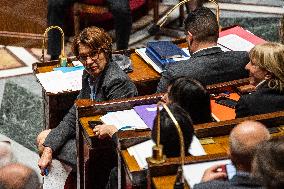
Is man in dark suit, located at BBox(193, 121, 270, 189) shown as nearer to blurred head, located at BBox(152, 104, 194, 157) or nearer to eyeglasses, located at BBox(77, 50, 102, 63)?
blurred head, located at BBox(152, 104, 194, 157)

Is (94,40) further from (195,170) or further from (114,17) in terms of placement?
(114,17)

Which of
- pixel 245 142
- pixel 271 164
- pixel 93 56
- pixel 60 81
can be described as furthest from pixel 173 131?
pixel 60 81

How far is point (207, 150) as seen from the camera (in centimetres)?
312

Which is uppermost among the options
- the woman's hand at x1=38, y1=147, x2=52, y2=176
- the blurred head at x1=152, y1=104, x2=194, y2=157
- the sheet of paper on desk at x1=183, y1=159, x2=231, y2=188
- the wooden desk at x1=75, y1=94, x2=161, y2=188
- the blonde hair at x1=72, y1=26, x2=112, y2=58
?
the blonde hair at x1=72, y1=26, x2=112, y2=58

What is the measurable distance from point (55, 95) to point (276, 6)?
4.12 m

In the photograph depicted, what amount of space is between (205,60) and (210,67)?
0.05 metres

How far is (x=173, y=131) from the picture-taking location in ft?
9.38

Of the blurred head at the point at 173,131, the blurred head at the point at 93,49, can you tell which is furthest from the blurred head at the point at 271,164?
the blurred head at the point at 93,49

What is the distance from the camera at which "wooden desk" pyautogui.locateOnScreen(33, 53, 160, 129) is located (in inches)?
162

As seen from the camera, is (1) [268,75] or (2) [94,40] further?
(2) [94,40]

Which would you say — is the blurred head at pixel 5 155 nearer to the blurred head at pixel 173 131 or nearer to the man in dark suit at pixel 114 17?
the blurred head at pixel 173 131

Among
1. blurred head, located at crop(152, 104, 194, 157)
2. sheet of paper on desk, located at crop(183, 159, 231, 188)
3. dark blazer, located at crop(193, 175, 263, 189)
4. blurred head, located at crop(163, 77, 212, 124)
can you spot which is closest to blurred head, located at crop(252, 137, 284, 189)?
dark blazer, located at crop(193, 175, 263, 189)

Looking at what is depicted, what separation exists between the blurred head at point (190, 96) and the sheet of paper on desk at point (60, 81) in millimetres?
1036

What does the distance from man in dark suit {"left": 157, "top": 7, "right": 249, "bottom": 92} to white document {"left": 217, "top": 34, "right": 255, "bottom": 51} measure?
468 mm
